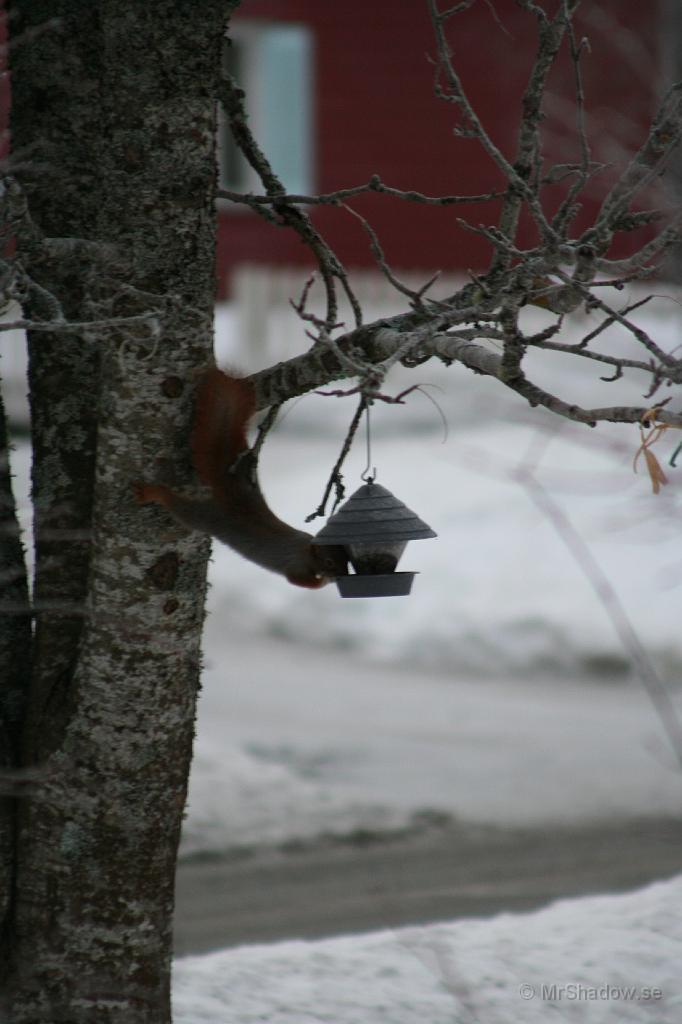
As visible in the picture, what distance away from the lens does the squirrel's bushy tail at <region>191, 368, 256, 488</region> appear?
126 inches

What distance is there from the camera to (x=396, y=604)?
33.0 ft

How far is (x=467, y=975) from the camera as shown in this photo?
178 inches

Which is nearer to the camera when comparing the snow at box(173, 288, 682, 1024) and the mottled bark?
the mottled bark

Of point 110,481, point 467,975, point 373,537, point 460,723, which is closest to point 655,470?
point 373,537

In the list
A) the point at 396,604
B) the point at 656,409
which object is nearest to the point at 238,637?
the point at 396,604

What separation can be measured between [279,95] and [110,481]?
11.9 metres

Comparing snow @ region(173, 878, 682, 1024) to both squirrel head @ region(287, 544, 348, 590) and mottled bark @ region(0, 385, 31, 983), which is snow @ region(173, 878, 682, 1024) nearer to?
mottled bark @ region(0, 385, 31, 983)

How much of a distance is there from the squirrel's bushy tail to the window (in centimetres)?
1108

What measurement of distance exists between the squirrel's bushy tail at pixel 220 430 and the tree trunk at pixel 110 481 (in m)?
0.06

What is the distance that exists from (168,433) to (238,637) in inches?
266

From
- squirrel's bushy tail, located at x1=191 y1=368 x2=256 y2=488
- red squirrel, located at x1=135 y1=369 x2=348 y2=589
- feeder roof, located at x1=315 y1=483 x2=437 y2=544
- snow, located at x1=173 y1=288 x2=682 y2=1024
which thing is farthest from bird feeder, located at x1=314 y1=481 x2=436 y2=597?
snow, located at x1=173 y1=288 x2=682 y2=1024

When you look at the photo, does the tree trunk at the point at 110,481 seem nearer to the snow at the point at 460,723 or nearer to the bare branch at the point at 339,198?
the bare branch at the point at 339,198

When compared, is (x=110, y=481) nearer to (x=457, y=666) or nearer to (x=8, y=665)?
(x=8, y=665)

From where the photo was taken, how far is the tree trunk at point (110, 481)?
3.24 metres
